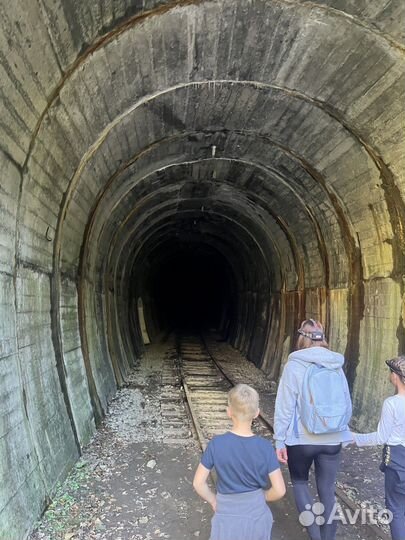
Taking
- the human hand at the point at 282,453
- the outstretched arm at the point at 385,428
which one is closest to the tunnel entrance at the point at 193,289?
the human hand at the point at 282,453

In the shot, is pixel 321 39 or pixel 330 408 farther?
pixel 321 39

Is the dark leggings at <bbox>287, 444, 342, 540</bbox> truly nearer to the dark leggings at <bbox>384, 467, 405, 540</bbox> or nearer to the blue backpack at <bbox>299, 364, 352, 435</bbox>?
the blue backpack at <bbox>299, 364, 352, 435</bbox>

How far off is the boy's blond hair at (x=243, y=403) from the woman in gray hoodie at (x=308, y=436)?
3.14 ft

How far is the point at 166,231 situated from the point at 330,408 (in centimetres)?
1369

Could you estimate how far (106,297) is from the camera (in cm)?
1053

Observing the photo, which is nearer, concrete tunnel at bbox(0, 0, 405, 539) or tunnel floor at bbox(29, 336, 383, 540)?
concrete tunnel at bbox(0, 0, 405, 539)

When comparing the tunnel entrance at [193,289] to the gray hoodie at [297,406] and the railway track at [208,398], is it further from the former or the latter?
the gray hoodie at [297,406]

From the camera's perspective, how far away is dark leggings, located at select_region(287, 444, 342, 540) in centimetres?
369

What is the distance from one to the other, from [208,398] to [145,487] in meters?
4.60

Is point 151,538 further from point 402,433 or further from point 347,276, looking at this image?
point 347,276

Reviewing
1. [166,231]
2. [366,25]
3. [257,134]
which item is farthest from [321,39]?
[166,231]

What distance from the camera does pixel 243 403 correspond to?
2.77 meters

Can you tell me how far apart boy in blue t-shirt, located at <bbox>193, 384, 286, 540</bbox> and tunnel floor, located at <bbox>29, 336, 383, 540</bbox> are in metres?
1.78

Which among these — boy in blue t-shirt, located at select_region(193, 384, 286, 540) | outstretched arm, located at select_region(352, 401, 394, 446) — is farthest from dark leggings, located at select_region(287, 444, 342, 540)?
boy in blue t-shirt, located at select_region(193, 384, 286, 540)
